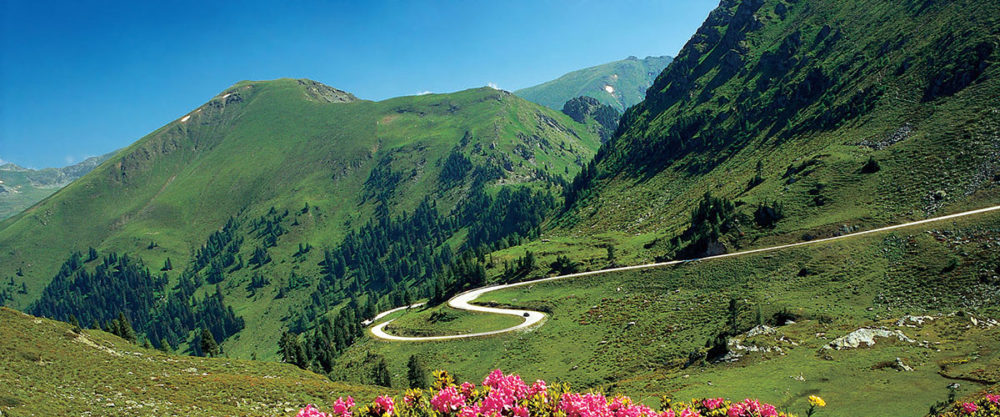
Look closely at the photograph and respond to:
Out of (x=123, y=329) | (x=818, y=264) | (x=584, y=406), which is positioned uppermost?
(x=584, y=406)

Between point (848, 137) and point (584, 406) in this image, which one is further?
point (848, 137)

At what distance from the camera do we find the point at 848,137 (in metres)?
123

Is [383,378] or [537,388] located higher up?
[537,388]

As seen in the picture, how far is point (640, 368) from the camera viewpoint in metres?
66.5

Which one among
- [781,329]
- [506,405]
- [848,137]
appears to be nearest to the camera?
[506,405]

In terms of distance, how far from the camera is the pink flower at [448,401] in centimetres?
1301

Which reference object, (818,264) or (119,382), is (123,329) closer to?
(119,382)

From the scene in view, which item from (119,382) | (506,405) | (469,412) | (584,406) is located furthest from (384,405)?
(119,382)

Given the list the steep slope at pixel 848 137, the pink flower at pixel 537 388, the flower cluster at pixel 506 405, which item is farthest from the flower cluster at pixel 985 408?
the steep slope at pixel 848 137

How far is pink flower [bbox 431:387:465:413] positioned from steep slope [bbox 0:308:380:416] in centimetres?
3296

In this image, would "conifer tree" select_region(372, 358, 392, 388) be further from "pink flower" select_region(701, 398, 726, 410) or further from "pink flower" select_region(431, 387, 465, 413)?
"pink flower" select_region(701, 398, 726, 410)

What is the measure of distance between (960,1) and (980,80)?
183 ft

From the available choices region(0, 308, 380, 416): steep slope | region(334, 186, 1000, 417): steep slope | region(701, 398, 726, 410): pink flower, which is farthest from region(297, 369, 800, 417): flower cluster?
region(0, 308, 380, 416): steep slope

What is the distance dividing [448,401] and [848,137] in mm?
151927
